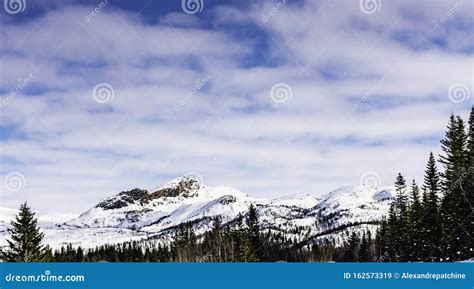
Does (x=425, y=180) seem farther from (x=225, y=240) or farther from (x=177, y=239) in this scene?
(x=177, y=239)

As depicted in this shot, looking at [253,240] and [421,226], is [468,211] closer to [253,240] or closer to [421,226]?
[421,226]

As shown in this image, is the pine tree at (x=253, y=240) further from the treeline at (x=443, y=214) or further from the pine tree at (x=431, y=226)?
the pine tree at (x=431, y=226)

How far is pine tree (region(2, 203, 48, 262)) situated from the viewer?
5203 cm

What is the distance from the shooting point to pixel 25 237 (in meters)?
53.2

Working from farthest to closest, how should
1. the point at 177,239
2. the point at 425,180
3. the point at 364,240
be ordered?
the point at 364,240 < the point at 177,239 < the point at 425,180

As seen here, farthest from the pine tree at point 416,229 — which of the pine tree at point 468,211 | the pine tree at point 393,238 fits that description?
the pine tree at point 468,211

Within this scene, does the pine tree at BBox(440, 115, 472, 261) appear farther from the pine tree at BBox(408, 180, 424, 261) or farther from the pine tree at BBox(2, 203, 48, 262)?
the pine tree at BBox(2, 203, 48, 262)

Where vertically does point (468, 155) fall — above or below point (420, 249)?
above

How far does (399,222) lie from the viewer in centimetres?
5753

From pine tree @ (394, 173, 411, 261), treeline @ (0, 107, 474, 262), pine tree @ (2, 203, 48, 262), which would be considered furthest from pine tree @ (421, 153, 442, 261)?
pine tree @ (2, 203, 48, 262)

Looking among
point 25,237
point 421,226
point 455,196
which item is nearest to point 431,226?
point 421,226

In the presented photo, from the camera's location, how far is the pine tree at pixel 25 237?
171 feet
